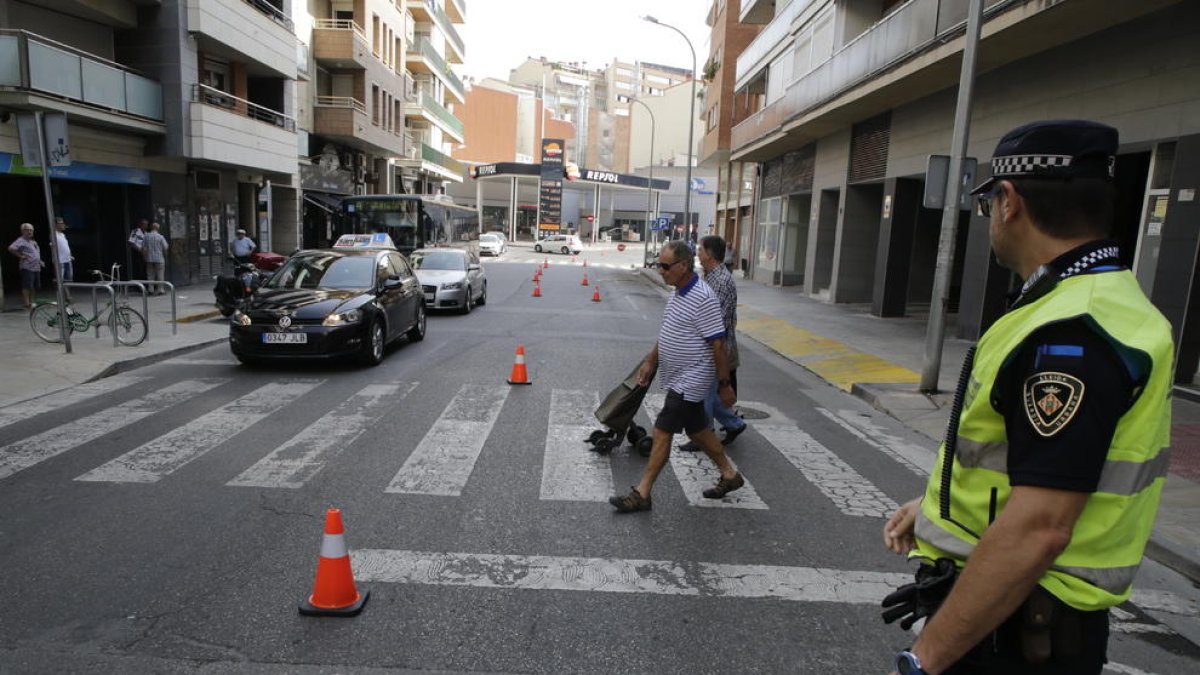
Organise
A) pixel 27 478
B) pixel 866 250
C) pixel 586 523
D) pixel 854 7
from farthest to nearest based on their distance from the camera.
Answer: pixel 866 250 < pixel 854 7 < pixel 27 478 < pixel 586 523

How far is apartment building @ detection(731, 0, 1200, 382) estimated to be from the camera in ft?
29.9

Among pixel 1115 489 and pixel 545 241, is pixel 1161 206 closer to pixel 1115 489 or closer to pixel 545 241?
pixel 1115 489

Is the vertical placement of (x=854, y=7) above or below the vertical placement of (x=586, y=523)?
above

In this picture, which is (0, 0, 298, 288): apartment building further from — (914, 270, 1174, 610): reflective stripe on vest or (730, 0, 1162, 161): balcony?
(914, 270, 1174, 610): reflective stripe on vest

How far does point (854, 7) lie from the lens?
1845cm

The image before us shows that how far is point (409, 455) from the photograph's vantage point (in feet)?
20.0

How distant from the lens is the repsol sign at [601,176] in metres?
70.4

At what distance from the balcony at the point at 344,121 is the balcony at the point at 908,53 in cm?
1745

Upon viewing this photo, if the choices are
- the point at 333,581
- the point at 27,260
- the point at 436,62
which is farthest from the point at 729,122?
the point at 333,581

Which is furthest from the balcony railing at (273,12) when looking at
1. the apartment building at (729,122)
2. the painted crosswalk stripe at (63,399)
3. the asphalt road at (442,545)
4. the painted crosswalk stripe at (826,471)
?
the painted crosswalk stripe at (826,471)

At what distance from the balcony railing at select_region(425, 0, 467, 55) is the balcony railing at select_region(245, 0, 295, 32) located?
24.7m

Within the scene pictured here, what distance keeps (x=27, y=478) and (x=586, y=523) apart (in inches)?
160

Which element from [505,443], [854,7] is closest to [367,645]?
[505,443]

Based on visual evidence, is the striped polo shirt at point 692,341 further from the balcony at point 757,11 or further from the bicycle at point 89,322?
→ the balcony at point 757,11
